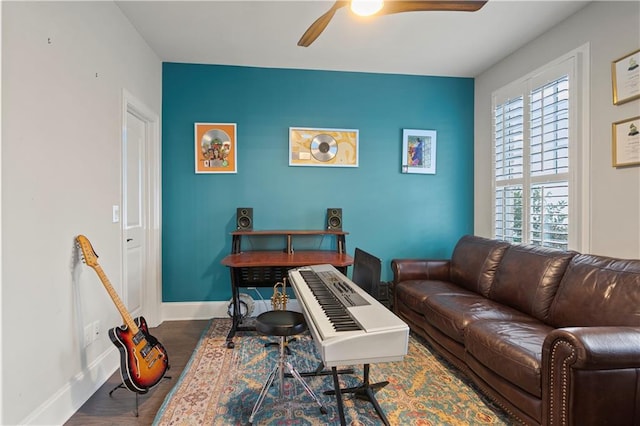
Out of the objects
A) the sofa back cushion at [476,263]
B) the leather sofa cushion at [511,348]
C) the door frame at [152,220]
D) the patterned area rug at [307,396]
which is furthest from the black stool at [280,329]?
the door frame at [152,220]

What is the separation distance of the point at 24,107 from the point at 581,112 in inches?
137

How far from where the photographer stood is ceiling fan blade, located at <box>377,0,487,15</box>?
1.65m

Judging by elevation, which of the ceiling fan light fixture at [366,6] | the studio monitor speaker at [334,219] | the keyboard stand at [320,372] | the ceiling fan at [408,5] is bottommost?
the keyboard stand at [320,372]

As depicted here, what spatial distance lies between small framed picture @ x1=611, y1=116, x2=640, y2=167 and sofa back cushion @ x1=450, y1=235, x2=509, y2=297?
959 mm

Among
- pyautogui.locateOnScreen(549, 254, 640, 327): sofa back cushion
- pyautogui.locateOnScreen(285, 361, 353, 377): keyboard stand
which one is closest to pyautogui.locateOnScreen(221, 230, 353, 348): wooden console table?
pyautogui.locateOnScreen(285, 361, 353, 377): keyboard stand

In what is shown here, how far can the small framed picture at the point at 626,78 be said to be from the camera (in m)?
1.97

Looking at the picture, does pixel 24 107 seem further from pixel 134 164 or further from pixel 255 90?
pixel 255 90

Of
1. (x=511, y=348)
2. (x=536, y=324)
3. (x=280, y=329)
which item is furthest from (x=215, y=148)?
(x=536, y=324)

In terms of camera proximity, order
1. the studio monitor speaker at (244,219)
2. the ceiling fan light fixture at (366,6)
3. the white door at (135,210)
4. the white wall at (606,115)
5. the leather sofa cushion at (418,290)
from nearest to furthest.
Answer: the ceiling fan light fixture at (366,6)
the white wall at (606,115)
the leather sofa cushion at (418,290)
the white door at (135,210)
the studio monitor speaker at (244,219)

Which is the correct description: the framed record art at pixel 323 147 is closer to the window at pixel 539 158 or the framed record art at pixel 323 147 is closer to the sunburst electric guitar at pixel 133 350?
the window at pixel 539 158

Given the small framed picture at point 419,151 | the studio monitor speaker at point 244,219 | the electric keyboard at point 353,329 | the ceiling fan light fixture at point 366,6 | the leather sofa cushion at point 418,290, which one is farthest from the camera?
the small framed picture at point 419,151

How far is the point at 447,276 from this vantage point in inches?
124

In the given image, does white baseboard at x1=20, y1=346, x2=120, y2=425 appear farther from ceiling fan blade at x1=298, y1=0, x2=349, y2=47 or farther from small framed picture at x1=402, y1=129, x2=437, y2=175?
small framed picture at x1=402, y1=129, x2=437, y2=175

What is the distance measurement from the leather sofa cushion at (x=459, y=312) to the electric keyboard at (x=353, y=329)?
2.50ft
